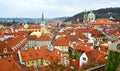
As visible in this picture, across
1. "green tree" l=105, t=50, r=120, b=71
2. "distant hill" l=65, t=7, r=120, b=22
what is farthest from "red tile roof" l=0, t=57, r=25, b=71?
"distant hill" l=65, t=7, r=120, b=22

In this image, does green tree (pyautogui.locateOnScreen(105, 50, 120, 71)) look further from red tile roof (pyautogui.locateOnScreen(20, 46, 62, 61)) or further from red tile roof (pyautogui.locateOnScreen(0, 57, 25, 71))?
red tile roof (pyautogui.locateOnScreen(20, 46, 62, 61))

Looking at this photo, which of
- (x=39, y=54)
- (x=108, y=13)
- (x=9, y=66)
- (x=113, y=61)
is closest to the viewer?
(x=113, y=61)

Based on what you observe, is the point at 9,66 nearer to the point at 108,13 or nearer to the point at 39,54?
the point at 39,54

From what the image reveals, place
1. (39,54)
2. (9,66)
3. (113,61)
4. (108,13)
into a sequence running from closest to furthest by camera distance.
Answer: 1. (113,61)
2. (9,66)
3. (39,54)
4. (108,13)

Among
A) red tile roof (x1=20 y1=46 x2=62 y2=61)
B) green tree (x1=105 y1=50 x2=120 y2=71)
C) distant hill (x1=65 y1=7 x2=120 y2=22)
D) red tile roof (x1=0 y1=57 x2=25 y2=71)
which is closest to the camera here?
green tree (x1=105 y1=50 x2=120 y2=71)

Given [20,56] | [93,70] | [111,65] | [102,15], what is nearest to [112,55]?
[111,65]

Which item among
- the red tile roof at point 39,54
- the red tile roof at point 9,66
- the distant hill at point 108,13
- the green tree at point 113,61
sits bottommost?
the distant hill at point 108,13

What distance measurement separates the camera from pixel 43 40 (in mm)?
71125

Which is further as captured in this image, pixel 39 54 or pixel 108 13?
pixel 108 13

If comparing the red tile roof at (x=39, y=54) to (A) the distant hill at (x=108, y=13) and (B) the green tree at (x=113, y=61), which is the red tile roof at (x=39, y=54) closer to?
(B) the green tree at (x=113, y=61)

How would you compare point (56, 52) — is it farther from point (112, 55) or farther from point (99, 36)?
point (99, 36)

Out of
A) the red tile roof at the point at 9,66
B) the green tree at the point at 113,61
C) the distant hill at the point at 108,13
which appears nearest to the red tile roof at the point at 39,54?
the red tile roof at the point at 9,66

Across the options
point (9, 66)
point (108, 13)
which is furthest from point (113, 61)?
point (108, 13)

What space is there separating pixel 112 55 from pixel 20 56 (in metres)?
25.4
